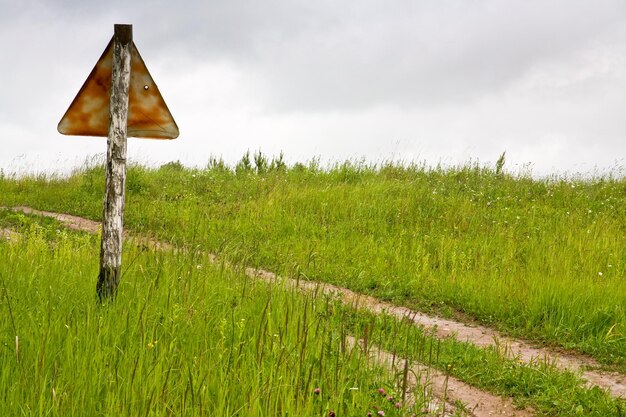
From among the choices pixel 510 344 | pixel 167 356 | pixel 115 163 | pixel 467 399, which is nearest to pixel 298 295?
pixel 167 356

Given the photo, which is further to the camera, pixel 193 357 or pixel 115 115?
pixel 115 115

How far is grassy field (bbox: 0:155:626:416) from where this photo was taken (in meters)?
4.16

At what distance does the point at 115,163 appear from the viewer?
595cm

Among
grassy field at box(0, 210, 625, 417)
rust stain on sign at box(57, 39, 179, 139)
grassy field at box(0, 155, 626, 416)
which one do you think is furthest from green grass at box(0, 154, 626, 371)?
rust stain on sign at box(57, 39, 179, 139)

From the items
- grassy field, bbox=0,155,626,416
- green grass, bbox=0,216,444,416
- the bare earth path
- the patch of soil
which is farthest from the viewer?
the bare earth path

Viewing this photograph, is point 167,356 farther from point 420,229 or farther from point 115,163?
point 420,229

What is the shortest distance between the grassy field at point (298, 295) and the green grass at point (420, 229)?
49 millimetres

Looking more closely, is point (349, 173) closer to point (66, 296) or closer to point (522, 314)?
point (522, 314)

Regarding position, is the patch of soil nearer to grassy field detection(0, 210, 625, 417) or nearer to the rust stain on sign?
grassy field detection(0, 210, 625, 417)

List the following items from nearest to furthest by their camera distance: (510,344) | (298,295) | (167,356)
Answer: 1. (167,356)
2. (298,295)
3. (510,344)

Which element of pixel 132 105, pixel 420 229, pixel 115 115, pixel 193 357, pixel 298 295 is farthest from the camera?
pixel 420 229

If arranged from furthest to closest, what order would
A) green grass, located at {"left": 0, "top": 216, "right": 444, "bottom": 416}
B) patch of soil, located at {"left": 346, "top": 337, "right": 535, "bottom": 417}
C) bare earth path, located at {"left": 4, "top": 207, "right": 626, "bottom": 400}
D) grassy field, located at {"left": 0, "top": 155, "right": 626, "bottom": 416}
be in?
bare earth path, located at {"left": 4, "top": 207, "right": 626, "bottom": 400}
patch of soil, located at {"left": 346, "top": 337, "right": 535, "bottom": 417}
grassy field, located at {"left": 0, "top": 155, "right": 626, "bottom": 416}
green grass, located at {"left": 0, "top": 216, "right": 444, "bottom": 416}

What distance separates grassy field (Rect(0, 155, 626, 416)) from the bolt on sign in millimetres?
512

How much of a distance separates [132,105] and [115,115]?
0.20m
